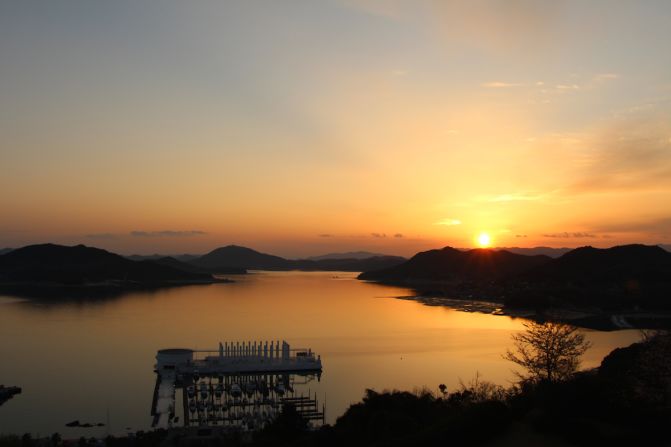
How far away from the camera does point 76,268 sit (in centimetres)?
14188

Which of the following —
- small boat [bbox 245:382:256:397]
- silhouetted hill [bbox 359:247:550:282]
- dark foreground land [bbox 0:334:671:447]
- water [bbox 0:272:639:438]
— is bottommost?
small boat [bbox 245:382:256:397]

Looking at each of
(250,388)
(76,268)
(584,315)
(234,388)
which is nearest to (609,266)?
(584,315)

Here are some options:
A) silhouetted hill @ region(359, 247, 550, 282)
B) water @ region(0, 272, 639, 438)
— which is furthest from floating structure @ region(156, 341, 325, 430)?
silhouetted hill @ region(359, 247, 550, 282)

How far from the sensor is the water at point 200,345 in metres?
27.9

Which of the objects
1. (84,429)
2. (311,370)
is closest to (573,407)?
(84,429)

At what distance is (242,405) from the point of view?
30.4m

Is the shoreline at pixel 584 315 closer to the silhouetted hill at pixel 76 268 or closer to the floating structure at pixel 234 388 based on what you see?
the floating structure at pixel 234 388

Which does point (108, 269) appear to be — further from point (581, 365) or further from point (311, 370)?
point (581, 365)

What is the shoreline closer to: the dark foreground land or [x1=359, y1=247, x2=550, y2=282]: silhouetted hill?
the dark foreground land

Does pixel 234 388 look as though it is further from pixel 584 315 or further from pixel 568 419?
pixel 584 315

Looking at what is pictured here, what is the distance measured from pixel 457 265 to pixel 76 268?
10500 centimetres

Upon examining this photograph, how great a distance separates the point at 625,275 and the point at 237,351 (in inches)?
3268

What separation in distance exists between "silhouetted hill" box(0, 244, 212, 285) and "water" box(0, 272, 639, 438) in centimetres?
4910

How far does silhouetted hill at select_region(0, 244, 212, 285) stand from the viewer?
131125 mm
